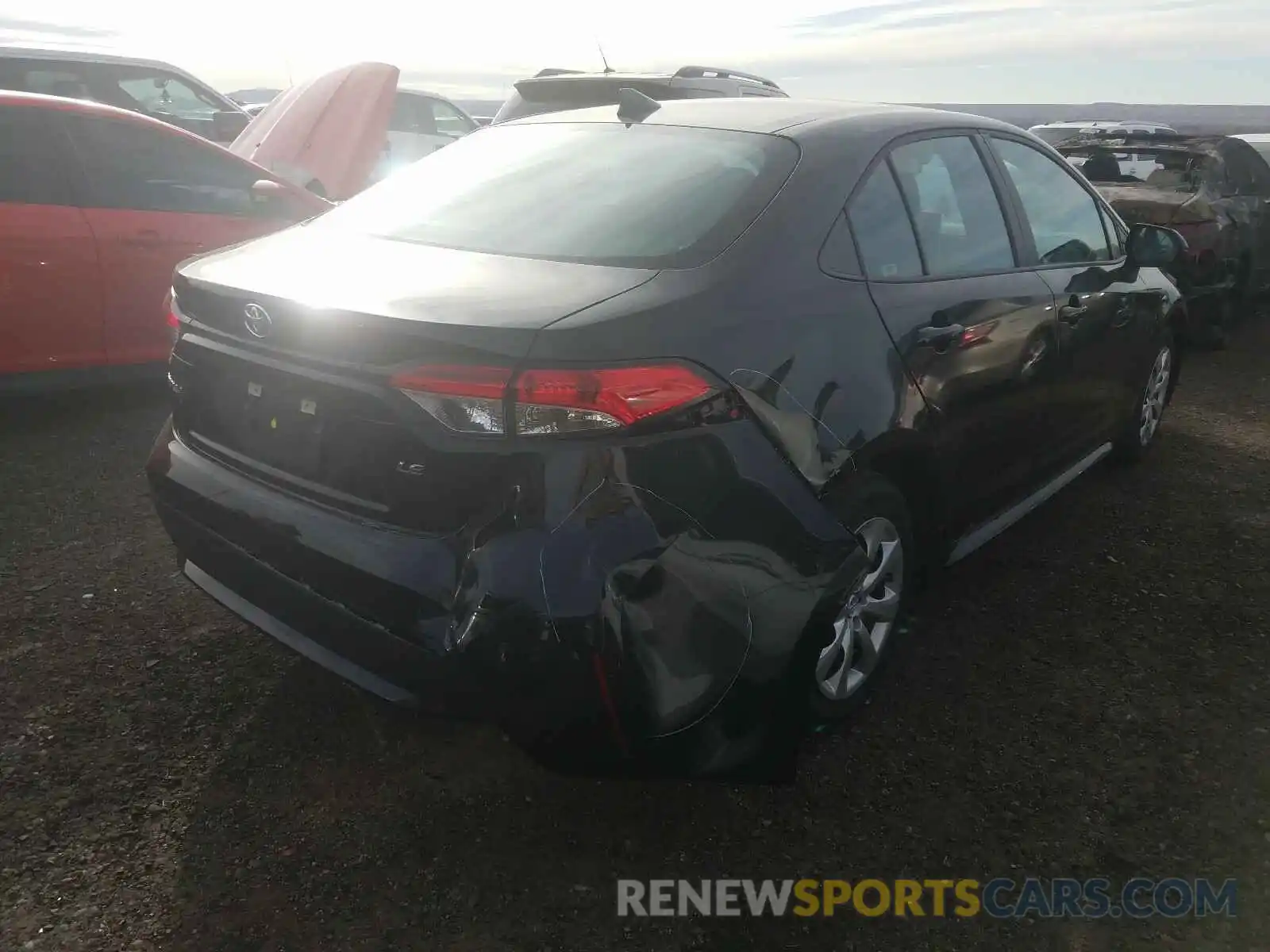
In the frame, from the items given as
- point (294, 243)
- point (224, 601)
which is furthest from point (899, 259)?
point (224, 601)

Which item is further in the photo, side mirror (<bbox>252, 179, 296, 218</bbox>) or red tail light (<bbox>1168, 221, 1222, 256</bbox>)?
red tail light (<bbox>1168, 221, 1222, 256</bbox>)

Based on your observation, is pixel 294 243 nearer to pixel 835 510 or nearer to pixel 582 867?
pixel 835 510

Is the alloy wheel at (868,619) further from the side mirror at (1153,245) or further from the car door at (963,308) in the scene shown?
the side mirror at (1153,245)

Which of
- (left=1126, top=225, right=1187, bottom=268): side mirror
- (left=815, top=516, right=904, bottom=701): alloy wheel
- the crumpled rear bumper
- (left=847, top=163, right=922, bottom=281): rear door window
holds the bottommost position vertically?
(left=815, top=516, right=904, bottom=701): alloy wheel

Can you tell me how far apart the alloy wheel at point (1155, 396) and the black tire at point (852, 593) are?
246 cm

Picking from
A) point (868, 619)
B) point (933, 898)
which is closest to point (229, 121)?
point (868, 619)

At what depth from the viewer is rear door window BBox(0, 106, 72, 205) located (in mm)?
4730

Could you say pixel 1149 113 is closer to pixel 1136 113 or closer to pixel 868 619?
pixel 1136 113

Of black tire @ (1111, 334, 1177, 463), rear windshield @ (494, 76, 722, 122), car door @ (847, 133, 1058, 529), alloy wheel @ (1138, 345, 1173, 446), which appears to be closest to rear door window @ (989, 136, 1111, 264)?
car door @ (847, 133, 1058, 529)

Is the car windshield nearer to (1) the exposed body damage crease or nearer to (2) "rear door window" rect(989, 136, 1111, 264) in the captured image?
(2) "rear door window" rect(989, 136, 1111, 264)

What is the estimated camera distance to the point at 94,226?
4922 mm

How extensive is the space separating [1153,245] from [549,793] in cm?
323

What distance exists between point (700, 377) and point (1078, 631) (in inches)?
80.3

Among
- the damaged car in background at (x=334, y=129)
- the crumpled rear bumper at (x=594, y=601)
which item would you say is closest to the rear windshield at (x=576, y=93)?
the damaged car in background at (x=334, y=129)
